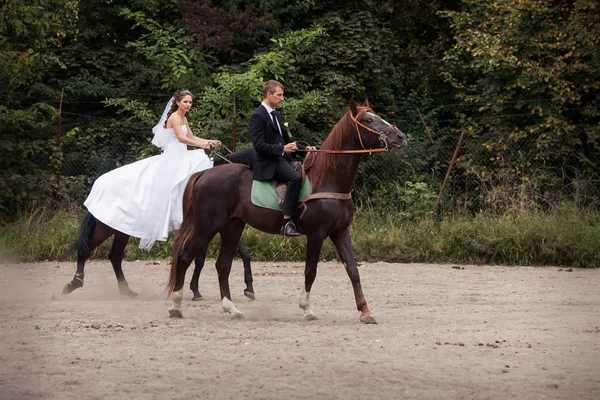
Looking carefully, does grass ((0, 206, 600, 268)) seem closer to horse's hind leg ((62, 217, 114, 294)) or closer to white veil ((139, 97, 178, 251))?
horse's hind leg ((62, 217, 114, 294))

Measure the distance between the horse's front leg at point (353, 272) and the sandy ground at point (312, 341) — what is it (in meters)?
0.21

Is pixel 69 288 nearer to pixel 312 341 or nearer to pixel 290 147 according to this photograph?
pixel 290 147

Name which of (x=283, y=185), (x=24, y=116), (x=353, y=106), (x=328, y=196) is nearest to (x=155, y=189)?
(x=283, y=185)

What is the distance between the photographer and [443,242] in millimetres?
15773

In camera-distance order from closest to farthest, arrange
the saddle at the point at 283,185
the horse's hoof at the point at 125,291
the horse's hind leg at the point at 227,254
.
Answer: the saddle at the point at 283,185
the horse's hind leg at the point at 227,254
the horse's hoof at the point at 125,291

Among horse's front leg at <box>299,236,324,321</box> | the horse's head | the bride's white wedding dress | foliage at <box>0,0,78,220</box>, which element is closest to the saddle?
horse's front leg at <box>299,236,324,321</box>

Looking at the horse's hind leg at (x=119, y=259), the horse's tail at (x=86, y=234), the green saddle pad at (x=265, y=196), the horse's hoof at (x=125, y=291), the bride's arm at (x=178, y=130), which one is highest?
the bride's arm at (x=178, y=130)

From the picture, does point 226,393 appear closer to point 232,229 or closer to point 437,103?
point 232,229

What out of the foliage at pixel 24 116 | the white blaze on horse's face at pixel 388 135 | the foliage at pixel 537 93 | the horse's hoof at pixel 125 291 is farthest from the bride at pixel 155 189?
the foliage at pixel 537 93

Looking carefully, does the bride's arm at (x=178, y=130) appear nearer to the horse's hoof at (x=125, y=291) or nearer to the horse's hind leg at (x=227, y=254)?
the horse's hind leg at (x=227, y=254)

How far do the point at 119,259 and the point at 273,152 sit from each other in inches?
115

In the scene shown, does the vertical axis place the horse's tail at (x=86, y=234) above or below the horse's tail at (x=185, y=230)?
below

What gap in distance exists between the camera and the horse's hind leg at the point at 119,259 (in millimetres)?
11648

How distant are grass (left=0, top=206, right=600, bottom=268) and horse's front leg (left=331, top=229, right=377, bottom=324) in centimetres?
590
